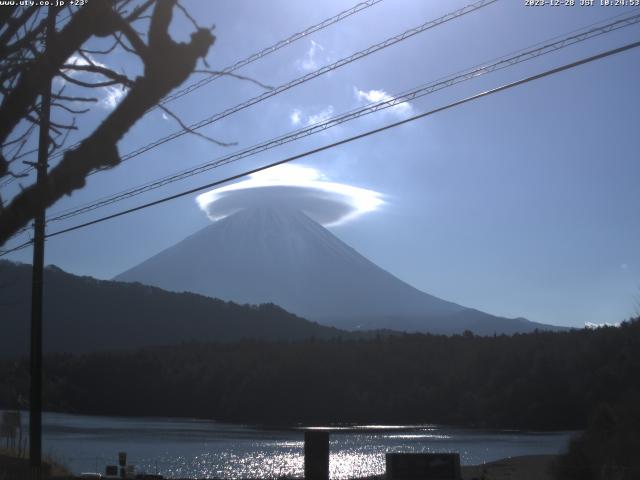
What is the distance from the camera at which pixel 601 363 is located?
5647cm

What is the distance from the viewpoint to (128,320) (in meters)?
99.7

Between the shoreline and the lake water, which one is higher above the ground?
the shoreline

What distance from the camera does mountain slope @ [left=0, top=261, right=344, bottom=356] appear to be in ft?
298

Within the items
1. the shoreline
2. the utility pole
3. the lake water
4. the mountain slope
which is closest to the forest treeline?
the lake water

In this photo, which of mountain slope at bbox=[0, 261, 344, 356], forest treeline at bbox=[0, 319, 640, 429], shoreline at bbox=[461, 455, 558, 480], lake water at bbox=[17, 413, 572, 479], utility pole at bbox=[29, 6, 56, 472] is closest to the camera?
utility pole at bbox=[29, 6, 56, 472]

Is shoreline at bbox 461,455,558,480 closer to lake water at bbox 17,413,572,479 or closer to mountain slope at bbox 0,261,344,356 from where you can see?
lake water at bbox 17,413,572,479

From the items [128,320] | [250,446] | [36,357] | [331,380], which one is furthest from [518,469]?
[128,320]

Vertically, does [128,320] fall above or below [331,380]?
above

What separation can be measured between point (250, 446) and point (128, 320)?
188 feet

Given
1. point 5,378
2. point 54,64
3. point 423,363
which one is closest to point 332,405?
point 423,363

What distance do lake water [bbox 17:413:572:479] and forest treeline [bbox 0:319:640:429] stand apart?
12.1ft

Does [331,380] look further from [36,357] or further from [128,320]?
Result: [36,357]

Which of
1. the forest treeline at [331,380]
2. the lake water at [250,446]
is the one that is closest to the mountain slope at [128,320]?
the forest treeline at [331,380]

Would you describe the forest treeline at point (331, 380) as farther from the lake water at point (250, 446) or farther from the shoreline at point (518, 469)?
the shoreline at point (518, 469)
